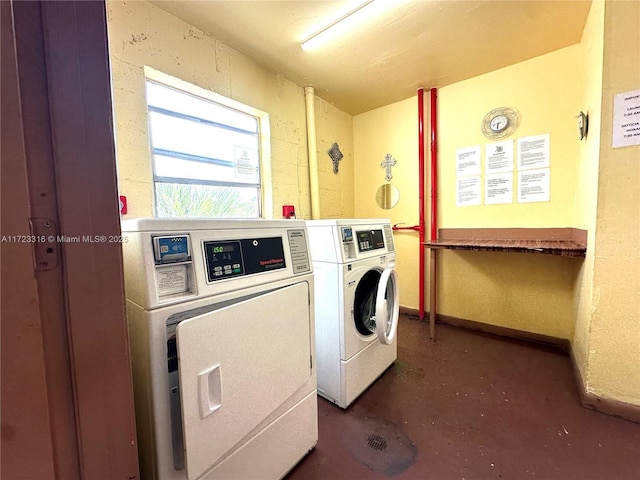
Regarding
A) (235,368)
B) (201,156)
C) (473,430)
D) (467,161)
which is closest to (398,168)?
(467,161)

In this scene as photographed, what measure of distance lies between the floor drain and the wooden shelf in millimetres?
1508

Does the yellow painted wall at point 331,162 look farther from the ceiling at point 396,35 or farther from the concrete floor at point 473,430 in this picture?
the concrete floor at point 473,430

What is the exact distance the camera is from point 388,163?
3.16 meters

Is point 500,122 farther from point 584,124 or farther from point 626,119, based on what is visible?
point 626,119

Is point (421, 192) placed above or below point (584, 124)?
below

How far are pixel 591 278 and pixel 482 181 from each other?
50.8 inches

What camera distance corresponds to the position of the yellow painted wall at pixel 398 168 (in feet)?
9.82

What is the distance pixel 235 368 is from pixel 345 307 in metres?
0.80

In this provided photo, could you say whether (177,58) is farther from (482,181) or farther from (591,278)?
(591,278)

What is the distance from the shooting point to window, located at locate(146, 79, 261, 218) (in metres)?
1.85

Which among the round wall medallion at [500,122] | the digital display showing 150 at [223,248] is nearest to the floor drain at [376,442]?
the digital display showing 150 at [223,248]

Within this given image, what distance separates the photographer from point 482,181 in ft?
8.45

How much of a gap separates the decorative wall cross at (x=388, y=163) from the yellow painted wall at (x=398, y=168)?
37mm

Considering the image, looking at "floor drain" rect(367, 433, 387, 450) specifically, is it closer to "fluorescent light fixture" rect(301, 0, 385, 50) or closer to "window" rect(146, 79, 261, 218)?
"window" rect(146, 79, 261, 218)
